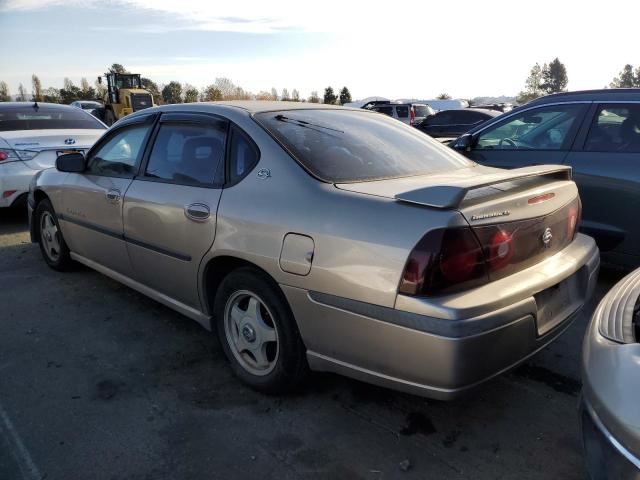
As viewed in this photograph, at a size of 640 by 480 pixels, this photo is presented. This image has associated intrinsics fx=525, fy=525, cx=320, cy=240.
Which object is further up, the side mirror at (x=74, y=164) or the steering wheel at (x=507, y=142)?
the steering wheel at (x=507, y=142)

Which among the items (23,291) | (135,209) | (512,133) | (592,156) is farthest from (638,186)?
(23,291)

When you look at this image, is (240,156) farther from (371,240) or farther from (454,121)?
(454,121)

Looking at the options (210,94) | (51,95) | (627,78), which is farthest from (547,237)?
(627,78)

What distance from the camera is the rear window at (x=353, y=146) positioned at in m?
2.72

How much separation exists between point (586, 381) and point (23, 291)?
4.30m

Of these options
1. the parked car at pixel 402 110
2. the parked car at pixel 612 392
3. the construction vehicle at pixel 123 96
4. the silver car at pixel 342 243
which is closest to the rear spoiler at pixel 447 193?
the silver car at pixel 342 243

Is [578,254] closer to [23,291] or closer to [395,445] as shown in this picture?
[395,445]

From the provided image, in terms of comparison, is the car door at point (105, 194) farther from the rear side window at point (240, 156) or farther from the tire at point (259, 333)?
the tire at point (259, 333)

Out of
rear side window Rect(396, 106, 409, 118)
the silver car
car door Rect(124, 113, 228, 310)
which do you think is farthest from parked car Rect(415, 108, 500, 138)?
car door Rect(124, 113, 228, 310)

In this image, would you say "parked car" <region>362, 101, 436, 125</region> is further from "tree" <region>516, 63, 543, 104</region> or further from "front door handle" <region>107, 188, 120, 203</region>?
"tree" <region>516, 63, 543, 104</region>

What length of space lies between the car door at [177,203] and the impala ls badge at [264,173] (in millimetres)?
291

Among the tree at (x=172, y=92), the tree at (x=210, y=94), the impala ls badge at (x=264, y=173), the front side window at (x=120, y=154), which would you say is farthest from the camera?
the tree at (x=172, y=92)

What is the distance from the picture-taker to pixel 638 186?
12.7 feet

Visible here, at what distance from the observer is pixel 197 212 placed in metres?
2.94
